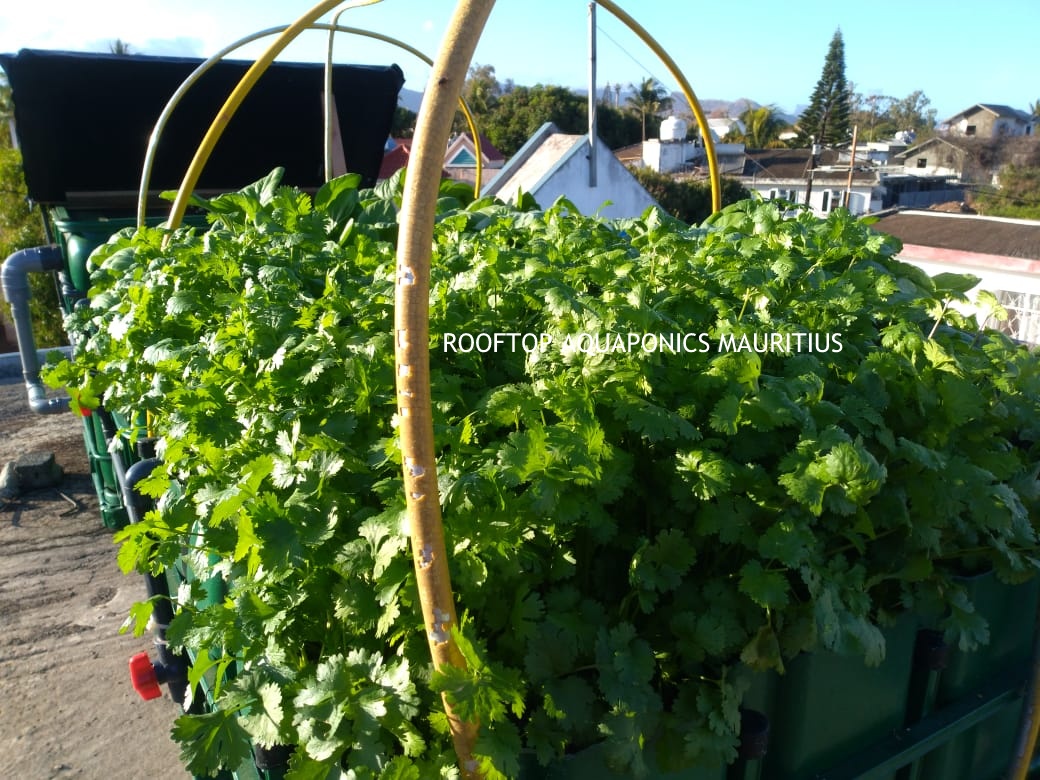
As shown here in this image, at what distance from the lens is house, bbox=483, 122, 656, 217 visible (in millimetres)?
11500

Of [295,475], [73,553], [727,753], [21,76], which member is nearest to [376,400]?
[295,475]

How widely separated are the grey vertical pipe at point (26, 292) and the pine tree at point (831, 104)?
5653 cm

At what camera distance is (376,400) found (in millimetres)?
1465

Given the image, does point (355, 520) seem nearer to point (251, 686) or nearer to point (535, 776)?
point (251, 686)

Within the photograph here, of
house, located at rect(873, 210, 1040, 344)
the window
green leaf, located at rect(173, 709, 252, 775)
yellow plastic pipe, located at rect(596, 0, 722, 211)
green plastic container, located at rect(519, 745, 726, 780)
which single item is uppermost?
yellow plastic pipe, located at rect(596, 0, 722, 211)

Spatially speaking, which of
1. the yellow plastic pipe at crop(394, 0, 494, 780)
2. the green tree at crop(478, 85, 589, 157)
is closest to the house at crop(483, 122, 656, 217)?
the yellow plastic pipe at crop(394, 0, 494, 780)

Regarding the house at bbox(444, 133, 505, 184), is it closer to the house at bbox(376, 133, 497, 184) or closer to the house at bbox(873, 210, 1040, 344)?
the house at bbox(376, 133, 497, 184)

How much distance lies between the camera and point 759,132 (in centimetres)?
6138

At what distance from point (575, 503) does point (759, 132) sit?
65775 mm

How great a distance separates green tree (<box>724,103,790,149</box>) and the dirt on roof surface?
45711mm

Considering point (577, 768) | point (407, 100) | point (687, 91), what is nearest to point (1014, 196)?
point (687, 91)

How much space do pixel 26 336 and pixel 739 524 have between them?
438cm

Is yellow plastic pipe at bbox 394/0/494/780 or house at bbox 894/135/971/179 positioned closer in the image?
yellow plastic pipe at bbox 394/0/494/780

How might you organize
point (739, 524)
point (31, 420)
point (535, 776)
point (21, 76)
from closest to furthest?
point (535, 776), point (739, 524), point (21, 76), point (31, 420)
